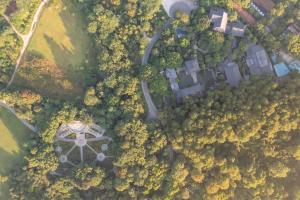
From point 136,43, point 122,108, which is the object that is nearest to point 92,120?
point 122,108

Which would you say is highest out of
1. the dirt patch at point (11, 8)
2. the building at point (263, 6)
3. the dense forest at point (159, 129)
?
the dirt patch at point (11, 8)

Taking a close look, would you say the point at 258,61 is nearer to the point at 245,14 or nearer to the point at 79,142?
the point at 245,14

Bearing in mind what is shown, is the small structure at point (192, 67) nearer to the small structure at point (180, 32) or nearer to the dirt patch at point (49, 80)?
the small structure at point (180, 32)

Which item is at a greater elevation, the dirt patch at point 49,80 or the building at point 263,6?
the building at point 263,6

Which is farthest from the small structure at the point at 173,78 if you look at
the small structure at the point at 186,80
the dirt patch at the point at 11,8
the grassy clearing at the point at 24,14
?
the dirt patch at the point at 11,8

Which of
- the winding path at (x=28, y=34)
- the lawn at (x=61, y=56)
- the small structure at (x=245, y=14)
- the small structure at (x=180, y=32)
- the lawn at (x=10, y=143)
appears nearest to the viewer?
the small structure at (x=180, y=32)

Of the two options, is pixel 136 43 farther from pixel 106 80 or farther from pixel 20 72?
pixel 20 72

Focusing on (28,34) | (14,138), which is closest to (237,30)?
(28,34)
